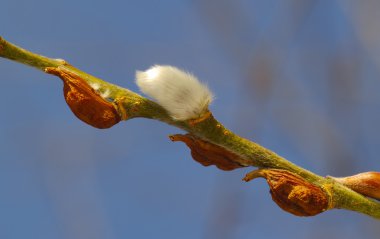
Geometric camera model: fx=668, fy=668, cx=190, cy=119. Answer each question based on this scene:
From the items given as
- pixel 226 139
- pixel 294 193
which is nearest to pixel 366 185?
pixel 294 193

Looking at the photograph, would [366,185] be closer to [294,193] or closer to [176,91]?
[294,193]

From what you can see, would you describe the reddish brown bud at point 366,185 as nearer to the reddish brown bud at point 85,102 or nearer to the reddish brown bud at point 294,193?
the reddish brown bud at point 294,193

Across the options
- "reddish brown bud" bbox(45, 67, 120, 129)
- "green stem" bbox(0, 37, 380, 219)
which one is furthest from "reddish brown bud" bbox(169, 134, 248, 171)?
"reddish brown bud" bbox(45, 67, 120, 129)

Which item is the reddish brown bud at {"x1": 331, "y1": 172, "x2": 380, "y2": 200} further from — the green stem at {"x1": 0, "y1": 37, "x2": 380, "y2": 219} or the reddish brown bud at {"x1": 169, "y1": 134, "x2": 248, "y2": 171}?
the reddish brown bud at {"x1": 169, "y1": 134, "x2": 248, "y2": 171}

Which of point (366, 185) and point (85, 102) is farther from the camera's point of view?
point (366, 185)

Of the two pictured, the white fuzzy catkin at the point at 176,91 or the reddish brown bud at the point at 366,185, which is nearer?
the white fuzzy catkin at the point at 176,91

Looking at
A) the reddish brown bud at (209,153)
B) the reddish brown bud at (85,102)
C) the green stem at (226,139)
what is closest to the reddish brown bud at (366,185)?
the green stem at (226,139)
